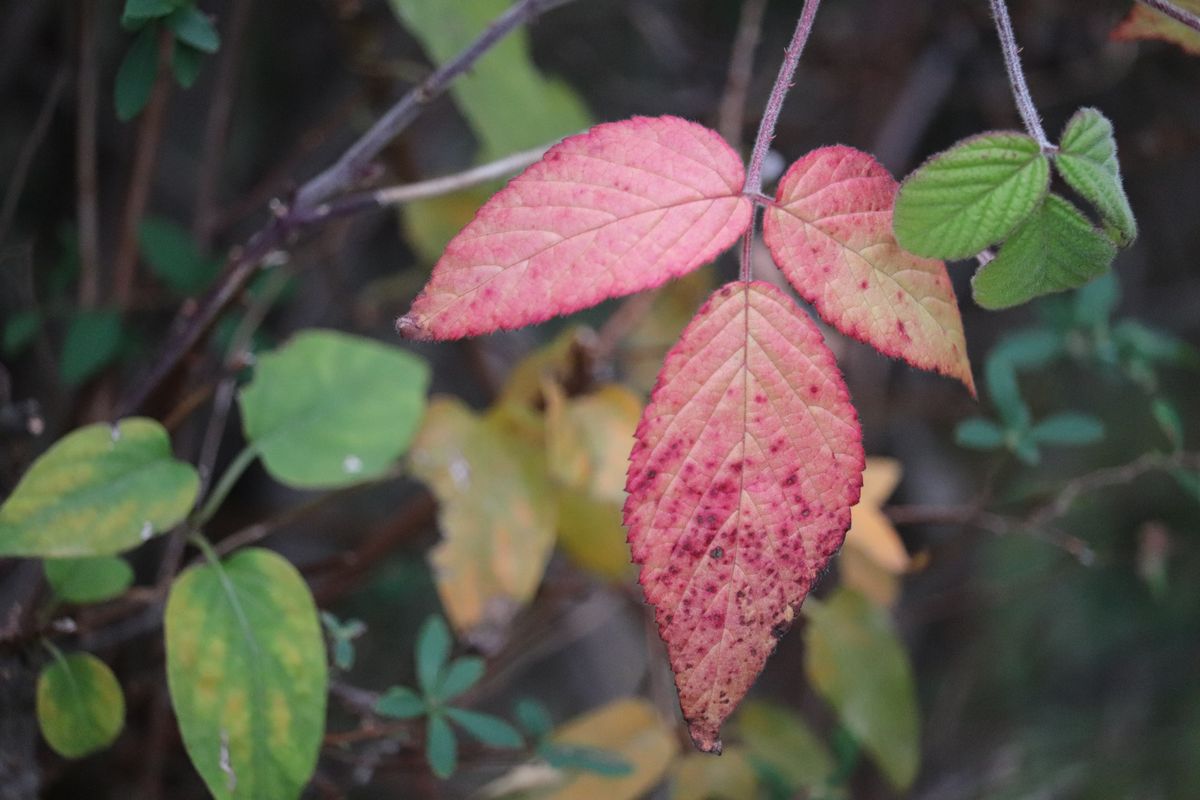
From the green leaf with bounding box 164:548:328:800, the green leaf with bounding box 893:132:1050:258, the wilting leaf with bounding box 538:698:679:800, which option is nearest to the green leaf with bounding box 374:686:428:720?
the green leaf with bounding box 164:548:328:800

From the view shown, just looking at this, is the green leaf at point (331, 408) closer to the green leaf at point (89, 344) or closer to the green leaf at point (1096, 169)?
the green leaf at point (89, 344)

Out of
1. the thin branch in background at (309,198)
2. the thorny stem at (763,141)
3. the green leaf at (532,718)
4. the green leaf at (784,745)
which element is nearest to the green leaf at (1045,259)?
the thorny stem at (763,141)

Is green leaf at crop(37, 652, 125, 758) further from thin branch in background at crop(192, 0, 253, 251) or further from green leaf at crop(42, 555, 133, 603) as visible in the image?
thin branch in background at crop(192, 0, 253, 251)

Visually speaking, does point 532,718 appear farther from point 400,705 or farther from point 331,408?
point 331,408

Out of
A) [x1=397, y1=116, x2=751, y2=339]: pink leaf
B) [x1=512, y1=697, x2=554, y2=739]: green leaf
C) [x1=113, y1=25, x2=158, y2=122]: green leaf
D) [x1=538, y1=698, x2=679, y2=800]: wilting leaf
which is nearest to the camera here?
[x1=397, y1=116, x2=751, y2=339]: pink leaf

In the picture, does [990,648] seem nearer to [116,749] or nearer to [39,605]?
[116,749]

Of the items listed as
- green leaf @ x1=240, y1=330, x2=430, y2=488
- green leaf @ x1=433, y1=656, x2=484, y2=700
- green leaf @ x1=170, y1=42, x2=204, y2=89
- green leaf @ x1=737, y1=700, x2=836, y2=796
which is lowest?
green leaf @ x1=737, y1=700, x2=836, y2=796
